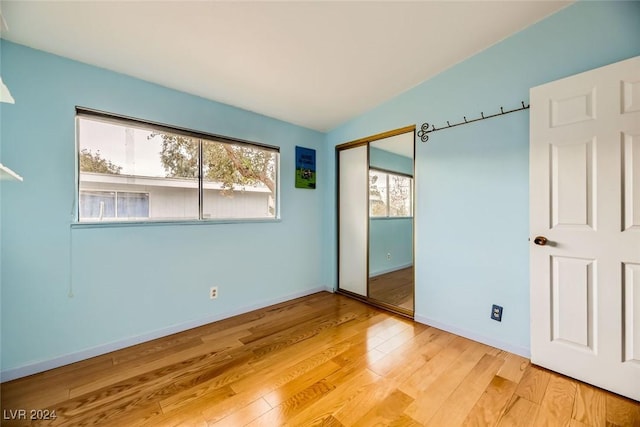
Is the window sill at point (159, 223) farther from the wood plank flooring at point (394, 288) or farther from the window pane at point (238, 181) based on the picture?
the wood plank flooring at point (394, 288)

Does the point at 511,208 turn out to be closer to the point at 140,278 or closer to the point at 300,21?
the point at 300,21

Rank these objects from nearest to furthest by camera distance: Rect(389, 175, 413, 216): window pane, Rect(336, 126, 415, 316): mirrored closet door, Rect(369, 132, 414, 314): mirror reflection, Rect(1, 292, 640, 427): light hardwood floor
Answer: Rect(1, 292, 640, 427): light hardwood floor < Rect(336, 126, 415, 316): mirrored closet door < Rect(369, 132, 414, 314): mirror reflection < Rect(389, 175, 413, 216): window pane

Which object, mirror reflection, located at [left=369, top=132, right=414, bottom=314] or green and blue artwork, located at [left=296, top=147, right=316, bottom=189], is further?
mirror reflection, located at [left=369, top=132, right=414, bottom=314]

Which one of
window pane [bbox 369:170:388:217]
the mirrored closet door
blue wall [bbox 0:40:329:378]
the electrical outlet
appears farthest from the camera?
window pane [bbox 369:170:388:217]

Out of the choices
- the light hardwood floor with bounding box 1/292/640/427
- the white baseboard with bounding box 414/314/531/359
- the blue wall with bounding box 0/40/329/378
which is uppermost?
the blue wall with bounding box 0/40/329/378

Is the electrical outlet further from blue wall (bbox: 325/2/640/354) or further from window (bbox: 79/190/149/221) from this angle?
window (bbox: 79/190/149/221)

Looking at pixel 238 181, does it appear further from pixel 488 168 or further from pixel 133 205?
pixel 488 168

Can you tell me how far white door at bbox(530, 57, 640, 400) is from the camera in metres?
1.53

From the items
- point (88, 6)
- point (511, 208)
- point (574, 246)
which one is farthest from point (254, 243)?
point (574, 246)

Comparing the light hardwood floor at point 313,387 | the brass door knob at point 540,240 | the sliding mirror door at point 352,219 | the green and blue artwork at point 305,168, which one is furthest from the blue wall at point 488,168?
the green and blue artwork at point 305,168

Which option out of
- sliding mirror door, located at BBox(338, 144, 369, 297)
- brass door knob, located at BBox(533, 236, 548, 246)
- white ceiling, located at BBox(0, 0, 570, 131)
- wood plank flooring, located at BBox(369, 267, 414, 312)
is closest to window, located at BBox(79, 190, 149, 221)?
white ceiling, located at BBox(0, 0, 570, 131)

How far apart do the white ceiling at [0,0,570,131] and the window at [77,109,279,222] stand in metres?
0.47

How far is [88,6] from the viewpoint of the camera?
→ 1.50 metres

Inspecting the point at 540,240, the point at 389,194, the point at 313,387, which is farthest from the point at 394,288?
the point at 313,387
